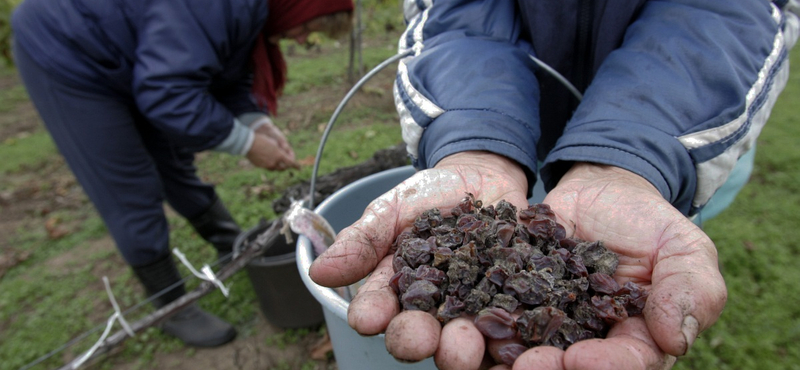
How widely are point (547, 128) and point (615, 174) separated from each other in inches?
31.8

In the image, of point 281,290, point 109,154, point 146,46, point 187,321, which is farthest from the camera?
point 187,321

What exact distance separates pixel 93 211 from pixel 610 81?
210 inches

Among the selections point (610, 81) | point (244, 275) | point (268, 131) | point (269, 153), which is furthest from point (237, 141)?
point (610, 81)

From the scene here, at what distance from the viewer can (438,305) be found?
129cm

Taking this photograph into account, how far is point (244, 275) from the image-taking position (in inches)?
150

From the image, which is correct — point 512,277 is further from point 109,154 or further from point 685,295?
point 109,154

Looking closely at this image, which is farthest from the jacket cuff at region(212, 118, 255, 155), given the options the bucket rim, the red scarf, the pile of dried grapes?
the pile of dried grapes

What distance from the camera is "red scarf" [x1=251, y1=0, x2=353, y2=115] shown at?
3.12 m

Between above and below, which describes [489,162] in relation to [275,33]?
below

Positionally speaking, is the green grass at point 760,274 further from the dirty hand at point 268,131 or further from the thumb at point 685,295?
the dirty hand at point 268,131

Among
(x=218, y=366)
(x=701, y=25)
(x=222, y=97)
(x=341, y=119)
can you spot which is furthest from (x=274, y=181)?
(x=701, y=25)

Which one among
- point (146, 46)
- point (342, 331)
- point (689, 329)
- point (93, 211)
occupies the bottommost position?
point (93, 211)

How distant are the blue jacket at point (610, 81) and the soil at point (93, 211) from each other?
1.89 meters

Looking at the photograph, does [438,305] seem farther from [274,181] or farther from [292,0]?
[274,181]
